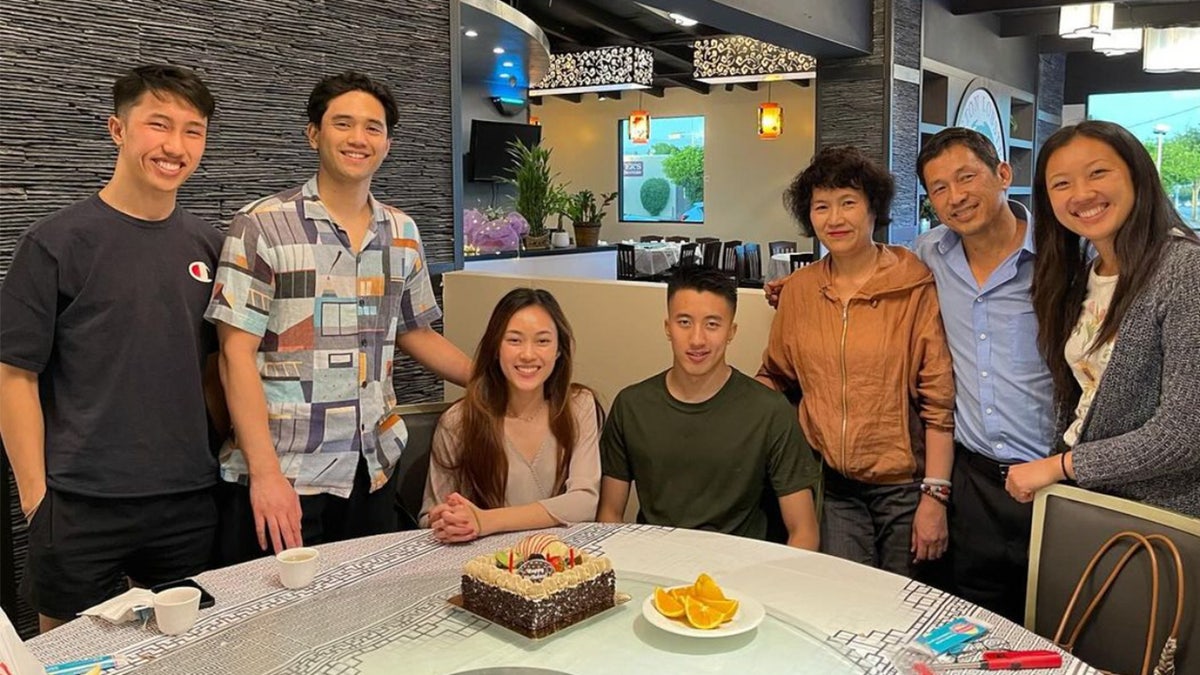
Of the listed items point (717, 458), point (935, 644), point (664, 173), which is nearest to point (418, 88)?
point (717, 458)

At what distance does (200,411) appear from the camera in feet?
6.62

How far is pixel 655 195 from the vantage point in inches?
535

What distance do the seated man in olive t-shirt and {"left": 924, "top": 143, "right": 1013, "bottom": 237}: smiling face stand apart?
0.54 m

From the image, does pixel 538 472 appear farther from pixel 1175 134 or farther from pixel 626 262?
pixel 1175 134

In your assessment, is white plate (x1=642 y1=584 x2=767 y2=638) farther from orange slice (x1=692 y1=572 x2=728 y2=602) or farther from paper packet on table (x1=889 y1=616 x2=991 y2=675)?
paper packet on table (x1=889 y1=616 x2=991 y2=675)

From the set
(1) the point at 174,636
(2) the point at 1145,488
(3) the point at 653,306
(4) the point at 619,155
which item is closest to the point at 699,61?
(4) the point at 619,155

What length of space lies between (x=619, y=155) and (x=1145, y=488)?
39.8 ft

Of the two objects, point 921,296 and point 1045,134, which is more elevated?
point 1045,134

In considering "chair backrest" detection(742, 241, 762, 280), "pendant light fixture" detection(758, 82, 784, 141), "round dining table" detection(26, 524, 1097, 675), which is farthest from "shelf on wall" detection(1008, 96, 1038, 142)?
"round dining table" detection(26, 524, 1097, 675)

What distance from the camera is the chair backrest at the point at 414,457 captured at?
94.6 inches

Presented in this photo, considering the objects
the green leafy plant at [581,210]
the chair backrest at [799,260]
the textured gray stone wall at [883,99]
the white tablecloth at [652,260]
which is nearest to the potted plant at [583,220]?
the green leafy plant at [581,210]

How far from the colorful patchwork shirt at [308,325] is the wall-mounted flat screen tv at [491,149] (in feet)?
25.2

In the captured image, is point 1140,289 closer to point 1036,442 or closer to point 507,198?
point 1036,442

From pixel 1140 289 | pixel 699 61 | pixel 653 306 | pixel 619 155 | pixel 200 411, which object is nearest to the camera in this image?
pixel 1140 289
